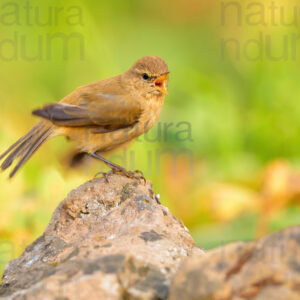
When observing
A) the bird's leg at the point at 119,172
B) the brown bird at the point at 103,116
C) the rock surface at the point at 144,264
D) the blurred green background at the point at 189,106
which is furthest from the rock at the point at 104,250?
the blurred green background at the point at 189,106

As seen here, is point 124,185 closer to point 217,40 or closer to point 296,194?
point 296,194

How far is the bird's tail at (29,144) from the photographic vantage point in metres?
4.49

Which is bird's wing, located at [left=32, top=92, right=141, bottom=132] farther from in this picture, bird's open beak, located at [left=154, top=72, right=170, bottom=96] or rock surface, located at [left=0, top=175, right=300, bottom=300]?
rock surface, located at [left=0, top=175, right=300, bottom=300]

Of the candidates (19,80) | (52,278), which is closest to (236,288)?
(52,278)

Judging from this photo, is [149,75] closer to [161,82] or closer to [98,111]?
[161,82]

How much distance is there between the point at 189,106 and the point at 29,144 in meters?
2.83

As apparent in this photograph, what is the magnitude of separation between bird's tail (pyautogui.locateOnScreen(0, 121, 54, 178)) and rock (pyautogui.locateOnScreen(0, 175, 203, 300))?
70 centimetres

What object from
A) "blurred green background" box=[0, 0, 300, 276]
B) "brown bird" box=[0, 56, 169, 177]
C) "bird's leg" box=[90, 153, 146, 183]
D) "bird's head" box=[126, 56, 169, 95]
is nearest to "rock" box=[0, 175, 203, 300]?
"bird's leg" box=[90, 153, 146, 183]

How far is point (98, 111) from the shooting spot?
15.1ft

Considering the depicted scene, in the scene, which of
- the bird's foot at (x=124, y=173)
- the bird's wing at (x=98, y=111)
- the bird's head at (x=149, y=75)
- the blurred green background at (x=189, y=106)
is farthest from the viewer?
the blurred green background at (x=189, y=106)

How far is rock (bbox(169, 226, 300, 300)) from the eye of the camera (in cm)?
248

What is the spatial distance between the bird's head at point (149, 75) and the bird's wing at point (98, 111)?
0.17 metres

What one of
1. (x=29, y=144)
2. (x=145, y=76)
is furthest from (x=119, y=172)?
(x=145, y=76)

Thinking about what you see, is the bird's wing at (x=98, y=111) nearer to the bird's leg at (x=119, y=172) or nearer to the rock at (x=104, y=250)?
the bird's leg at (x=119, y=172)
